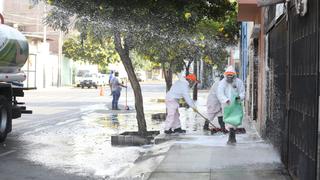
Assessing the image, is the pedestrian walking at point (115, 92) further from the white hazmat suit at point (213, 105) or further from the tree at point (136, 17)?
the white hazmat suit at point (213, 105)

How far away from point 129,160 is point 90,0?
3455mm

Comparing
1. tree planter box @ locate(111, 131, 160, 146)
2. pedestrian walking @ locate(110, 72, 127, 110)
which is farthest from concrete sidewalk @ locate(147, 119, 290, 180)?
pedestrian walking @ locate(110, 72, 127, 110)

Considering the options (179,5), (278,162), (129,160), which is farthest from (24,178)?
(179,5)

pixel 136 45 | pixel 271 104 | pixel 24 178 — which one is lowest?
pixel 24 178

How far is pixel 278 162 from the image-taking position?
929 cm

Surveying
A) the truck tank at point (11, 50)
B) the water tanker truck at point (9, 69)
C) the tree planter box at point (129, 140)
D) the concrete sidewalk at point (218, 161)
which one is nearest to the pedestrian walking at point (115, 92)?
the water tanker truck at point (9, 69)

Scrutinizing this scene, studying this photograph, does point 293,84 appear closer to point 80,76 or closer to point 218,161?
point 218,161

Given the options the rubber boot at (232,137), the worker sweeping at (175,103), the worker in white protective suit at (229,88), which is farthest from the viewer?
the worker sweeping at (175,103)

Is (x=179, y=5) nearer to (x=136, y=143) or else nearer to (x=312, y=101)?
(x=136, y=143)

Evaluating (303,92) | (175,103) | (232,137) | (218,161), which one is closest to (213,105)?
(175,103)

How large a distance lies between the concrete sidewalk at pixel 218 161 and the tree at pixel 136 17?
8.69 ft

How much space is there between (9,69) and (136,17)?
139 inches

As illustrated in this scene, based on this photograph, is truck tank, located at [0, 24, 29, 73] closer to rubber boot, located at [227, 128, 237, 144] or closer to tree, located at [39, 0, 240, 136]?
tree, located at [39, 0, 240, 136]

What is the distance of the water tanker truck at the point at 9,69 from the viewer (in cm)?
1378
